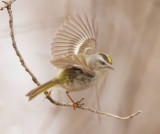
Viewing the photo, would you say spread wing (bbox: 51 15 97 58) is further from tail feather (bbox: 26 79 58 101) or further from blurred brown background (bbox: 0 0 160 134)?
blurred brown background (bbox: 0 0 160 134)

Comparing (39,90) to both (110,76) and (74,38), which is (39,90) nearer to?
(74,38)

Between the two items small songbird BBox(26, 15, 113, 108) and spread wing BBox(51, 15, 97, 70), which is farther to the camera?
spread wing BBox(51, 15, 97, 70)

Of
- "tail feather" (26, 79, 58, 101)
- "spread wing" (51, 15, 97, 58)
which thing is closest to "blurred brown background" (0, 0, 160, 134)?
"spread wing" (51, 15, 97, 58)

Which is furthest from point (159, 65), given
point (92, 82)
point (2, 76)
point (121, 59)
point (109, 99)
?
point (2, 76)

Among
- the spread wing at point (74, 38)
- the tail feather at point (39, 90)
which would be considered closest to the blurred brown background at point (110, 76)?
the spread wing at point (74, 38)

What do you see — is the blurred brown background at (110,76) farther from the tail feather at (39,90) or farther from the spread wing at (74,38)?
the tail feather at (39,90)

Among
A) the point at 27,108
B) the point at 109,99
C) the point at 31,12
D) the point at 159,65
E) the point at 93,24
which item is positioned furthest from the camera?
the point at 31,12

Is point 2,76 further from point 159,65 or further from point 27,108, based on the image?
point 159,65

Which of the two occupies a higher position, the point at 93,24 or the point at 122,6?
the point at 122,6
